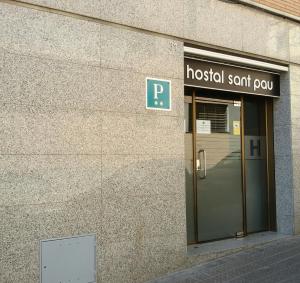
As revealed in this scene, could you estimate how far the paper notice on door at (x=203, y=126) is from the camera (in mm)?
6449

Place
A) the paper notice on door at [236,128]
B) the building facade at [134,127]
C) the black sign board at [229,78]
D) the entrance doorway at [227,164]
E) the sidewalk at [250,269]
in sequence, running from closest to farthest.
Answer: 1. the building facade at [134,127]
2. the sidewalk at [250,269]
3. the black sign board at [229,78]
4. the entrance doorway at [227,164]
5. the paper notice on door at [236,128]

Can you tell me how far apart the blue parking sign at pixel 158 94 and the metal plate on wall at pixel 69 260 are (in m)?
1.78

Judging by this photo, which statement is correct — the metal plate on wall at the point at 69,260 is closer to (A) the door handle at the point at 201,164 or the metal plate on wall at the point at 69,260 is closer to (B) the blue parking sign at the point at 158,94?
(B) the blue parking sign at the point at 158,94

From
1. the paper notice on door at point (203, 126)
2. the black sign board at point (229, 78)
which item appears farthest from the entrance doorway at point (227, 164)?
the black sign board at point (229, 78)

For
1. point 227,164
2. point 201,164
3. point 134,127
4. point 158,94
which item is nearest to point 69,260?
point 134,127

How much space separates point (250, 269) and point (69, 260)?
2.28 metres

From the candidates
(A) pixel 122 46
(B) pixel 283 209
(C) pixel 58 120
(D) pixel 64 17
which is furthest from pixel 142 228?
(B) pixel 283 209

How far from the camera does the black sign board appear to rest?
6.04 metres

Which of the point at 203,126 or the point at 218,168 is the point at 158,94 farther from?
the point at 218,168

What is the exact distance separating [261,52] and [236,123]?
1216mm

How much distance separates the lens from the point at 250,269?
5.26 m

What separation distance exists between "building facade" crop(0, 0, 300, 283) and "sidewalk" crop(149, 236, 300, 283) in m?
0.20

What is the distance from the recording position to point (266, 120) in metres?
7.37

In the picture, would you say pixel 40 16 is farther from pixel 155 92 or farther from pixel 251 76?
pixel 251 76
